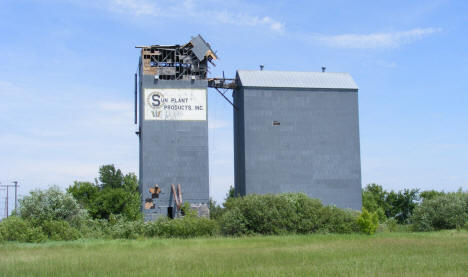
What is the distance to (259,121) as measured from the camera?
176 ft

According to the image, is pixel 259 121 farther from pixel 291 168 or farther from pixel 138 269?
pixel 138 269

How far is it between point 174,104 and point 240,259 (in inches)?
1174

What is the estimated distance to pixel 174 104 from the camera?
51.4m

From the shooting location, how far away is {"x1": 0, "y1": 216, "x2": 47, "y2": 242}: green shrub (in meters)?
36.8

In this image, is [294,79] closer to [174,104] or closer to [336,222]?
[174,104]

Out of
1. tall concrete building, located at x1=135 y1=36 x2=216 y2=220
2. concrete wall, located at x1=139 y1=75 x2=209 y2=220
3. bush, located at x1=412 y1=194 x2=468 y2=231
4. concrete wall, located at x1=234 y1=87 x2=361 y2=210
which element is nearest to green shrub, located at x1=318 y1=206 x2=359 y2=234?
bush, located at x1=412 y1=194 x2=468 y2=231

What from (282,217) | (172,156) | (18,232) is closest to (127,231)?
(18,232)

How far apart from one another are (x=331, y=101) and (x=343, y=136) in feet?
12.6

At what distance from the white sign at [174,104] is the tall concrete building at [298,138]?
4733 mm

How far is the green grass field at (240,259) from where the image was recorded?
768 inches

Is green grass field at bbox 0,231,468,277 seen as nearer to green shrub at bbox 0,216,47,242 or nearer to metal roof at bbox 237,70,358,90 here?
green shrub at bbox 0,216,47,242

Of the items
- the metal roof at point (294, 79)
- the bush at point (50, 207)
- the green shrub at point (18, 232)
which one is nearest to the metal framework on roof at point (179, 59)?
the metal roof at point (294, 79)

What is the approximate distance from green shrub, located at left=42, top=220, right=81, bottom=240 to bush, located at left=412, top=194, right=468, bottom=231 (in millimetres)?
29904

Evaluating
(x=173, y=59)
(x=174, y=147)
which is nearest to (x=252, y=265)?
Result: (x=174, y=147)
